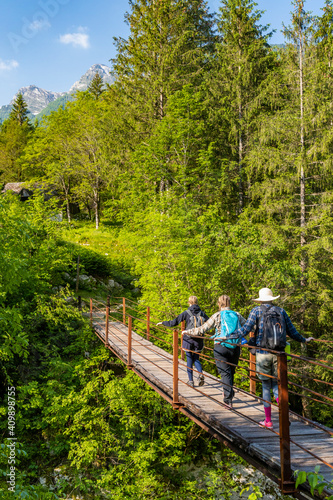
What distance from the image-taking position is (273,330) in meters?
3.98

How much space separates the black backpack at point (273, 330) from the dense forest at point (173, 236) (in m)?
4.00

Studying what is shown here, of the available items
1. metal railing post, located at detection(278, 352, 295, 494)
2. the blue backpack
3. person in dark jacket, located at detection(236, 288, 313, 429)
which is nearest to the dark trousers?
the blue backpack

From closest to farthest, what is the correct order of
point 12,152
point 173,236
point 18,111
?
point 173,236 < point 12,152 < point 18,111

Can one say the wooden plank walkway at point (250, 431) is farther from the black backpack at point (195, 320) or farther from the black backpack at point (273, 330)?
the black backpack at point (195, 320)

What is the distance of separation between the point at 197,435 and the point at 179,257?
520 cm

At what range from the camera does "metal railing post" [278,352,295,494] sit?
304cm

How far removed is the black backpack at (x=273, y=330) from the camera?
3967mm

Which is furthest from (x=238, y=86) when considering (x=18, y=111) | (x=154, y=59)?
(x=18, y=111)

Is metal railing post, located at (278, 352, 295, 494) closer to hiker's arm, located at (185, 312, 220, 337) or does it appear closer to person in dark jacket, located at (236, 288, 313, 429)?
person in dark jacket, located at (236, 288, 313, 429)

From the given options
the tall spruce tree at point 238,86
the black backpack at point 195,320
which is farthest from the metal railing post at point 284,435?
the tall spruce tree at point 238,86

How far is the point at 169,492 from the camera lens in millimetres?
8977

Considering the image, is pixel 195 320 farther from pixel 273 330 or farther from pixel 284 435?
pixel 284 435

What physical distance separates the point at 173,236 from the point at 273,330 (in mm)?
7798

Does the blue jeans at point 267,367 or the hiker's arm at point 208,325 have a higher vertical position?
the hiker's arm at point 208,325
